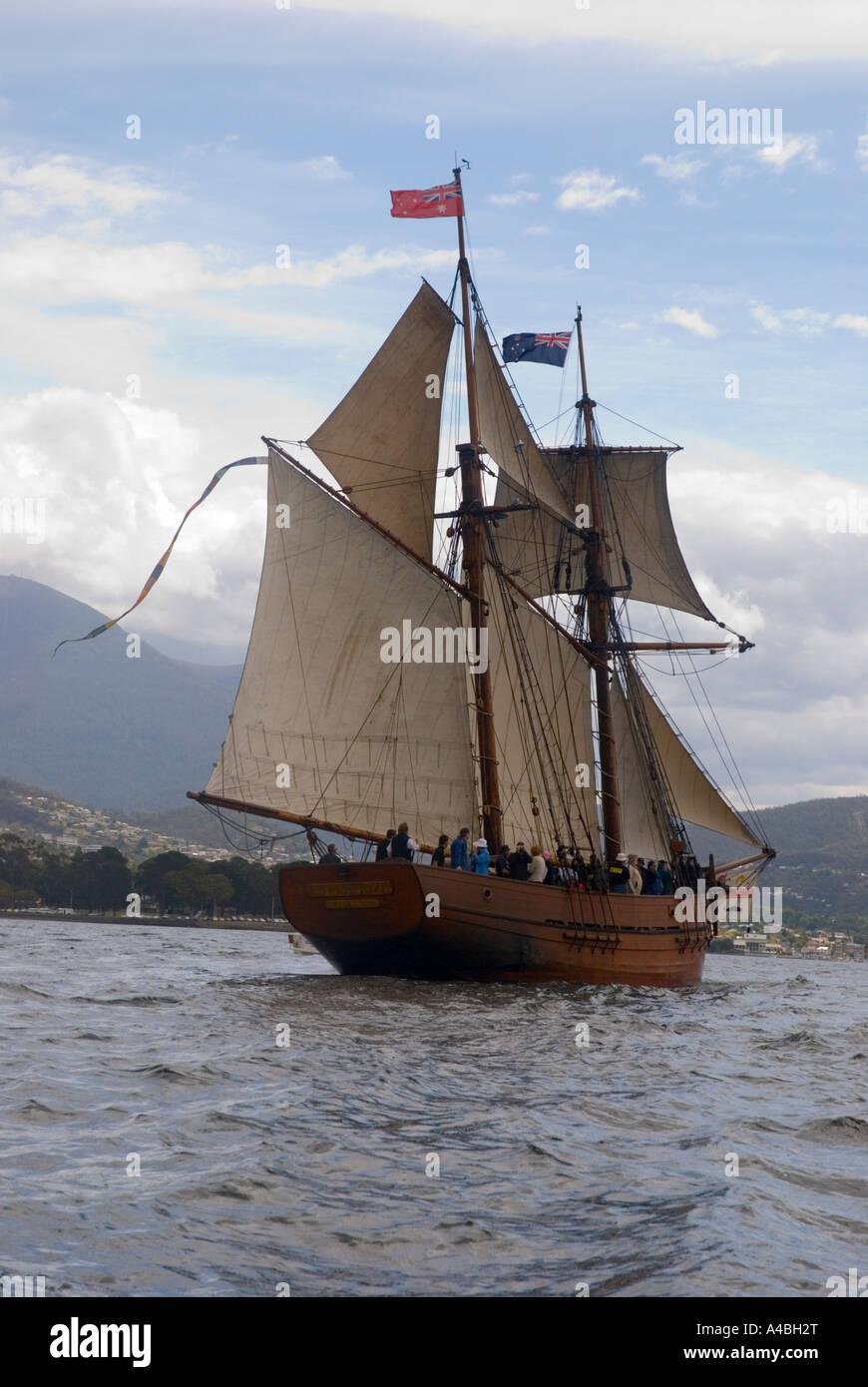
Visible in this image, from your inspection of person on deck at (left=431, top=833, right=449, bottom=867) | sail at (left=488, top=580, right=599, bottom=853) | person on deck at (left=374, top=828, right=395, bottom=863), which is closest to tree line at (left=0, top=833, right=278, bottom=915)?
sail at (left=488, top=580, right=599, bottom=853)

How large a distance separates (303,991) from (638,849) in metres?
28.9

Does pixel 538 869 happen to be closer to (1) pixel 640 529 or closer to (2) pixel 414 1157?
(2) pixel 414 1157

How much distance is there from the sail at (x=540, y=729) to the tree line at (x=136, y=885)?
276 feet

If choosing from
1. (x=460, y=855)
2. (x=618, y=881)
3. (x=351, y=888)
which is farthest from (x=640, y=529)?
(x=351, y=888)

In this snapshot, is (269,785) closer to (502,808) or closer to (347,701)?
(347,701)

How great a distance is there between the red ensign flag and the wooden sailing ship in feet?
5.59

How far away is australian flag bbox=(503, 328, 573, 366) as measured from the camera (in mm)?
55938

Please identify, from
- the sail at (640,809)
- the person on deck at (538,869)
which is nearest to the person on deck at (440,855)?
the person on deck at (538,869)

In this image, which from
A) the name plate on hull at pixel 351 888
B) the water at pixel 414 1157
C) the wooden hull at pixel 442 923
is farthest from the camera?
A: the wooden hull at pixel 442 923

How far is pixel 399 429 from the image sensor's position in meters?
42.8

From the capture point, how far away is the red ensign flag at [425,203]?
43.0m

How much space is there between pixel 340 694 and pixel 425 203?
16533 millimetres

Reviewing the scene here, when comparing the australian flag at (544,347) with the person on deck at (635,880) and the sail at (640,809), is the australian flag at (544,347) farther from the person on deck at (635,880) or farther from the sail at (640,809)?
the person on deck at (635,880)

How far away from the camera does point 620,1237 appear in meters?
10.9
